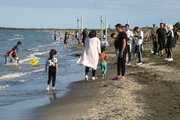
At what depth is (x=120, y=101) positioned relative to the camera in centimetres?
663

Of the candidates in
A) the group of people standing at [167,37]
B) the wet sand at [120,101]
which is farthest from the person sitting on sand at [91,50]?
the group of people standing at [167,37]

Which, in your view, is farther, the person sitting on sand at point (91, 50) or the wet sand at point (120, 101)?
the person sitting on sand at point (91, 50)

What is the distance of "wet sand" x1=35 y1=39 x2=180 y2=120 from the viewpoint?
5.57 metres

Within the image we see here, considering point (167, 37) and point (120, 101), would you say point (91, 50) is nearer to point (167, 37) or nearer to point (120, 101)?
point (120, 101)

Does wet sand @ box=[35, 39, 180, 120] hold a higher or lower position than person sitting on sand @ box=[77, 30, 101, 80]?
lower

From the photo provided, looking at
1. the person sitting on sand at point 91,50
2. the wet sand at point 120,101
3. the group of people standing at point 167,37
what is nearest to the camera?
the wet sand at point 120,101

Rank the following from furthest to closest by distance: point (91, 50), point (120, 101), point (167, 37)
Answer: point (167, 37), point (91, 50), point (120, 101)

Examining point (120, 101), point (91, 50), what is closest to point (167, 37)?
point (91, 50)

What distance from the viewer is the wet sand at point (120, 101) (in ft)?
18.3

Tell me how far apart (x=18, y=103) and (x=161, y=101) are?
3.57 m

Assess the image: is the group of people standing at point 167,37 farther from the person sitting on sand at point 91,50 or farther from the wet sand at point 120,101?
the person sitting on sand at point 91,50

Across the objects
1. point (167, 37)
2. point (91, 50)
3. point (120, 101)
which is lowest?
point (120, 101)

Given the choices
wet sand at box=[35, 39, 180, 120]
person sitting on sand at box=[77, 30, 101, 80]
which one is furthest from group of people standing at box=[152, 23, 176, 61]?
person sitting on sand at box=[77, 30, 101, 80]

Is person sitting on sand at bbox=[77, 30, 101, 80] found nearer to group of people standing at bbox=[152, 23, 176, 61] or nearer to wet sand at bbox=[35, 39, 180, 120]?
wet sand at bbox=[35, 39, 180, 120]
